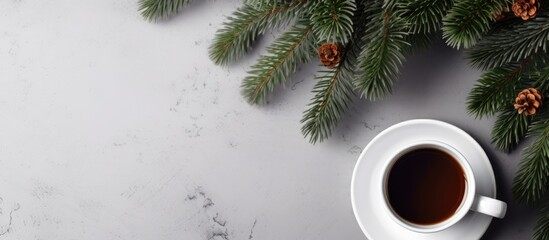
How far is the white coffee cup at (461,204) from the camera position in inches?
40.5

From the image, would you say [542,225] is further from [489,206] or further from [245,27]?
[245,27]

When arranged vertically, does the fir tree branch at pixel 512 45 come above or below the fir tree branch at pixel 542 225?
above

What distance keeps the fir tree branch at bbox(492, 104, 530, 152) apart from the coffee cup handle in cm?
10

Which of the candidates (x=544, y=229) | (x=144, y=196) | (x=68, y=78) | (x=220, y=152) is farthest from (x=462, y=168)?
(x=68, y=78)

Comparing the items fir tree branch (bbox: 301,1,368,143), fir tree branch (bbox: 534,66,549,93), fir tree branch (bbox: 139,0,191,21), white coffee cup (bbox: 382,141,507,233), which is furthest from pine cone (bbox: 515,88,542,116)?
fir tree branch (bbox: 139,0,191,21)

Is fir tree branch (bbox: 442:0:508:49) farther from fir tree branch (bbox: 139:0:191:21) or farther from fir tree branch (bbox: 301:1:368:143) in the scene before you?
fir tree branch (bbox: 139:0:191:21)

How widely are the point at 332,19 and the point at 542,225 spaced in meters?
0.41

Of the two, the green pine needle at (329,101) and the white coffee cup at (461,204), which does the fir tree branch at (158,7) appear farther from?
the white coffee cup at (461,204)

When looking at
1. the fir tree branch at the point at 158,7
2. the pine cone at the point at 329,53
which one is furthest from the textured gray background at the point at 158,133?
the pine cone at the point at 329,53

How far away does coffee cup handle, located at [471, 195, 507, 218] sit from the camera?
1022mm

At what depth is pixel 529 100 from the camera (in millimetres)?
989

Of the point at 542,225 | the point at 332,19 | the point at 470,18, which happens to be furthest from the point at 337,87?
the point at 542,225

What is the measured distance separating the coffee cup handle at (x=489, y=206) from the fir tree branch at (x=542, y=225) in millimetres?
60

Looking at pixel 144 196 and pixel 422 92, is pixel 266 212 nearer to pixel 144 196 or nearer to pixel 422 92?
pixel 144 196
